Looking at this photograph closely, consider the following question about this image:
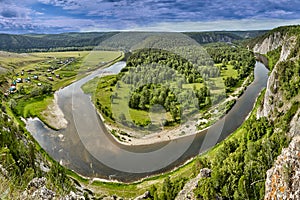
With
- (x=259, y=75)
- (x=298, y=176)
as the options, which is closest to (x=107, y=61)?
(x=259, y=75)

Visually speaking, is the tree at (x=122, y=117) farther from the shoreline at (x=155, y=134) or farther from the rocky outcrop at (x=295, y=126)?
the rocky outcrop at (x=295, y=126)

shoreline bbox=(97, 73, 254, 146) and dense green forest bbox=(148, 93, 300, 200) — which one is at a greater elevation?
dense green forest bbox=(148, 93, 300, 200)

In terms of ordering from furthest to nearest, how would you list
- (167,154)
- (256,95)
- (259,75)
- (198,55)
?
(198,55) < (259,75) < (256,95) < (167,154)

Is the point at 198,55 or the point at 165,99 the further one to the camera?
the point at 198,55

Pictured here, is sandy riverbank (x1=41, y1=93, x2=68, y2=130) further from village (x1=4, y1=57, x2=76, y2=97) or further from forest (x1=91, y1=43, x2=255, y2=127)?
village (x1=4, y1=57, x2=76, y2=97)

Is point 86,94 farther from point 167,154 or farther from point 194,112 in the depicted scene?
point 167,154

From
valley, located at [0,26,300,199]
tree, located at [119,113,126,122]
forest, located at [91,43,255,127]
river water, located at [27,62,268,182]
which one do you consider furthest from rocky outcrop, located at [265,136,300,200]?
tree, located at [119,113,126,122]
